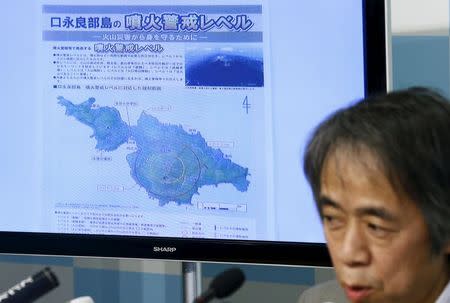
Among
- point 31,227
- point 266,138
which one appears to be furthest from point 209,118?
point 31,227

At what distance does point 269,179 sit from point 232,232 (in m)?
0.12

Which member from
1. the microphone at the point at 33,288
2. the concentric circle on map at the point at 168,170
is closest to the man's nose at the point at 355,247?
the microphone at the point at 33,288

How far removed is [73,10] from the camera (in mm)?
2021

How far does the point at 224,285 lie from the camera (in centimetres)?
143

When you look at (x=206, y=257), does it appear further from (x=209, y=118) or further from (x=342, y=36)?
(x=342, y=36)

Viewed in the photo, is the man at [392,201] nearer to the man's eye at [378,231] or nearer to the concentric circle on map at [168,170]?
the man's eye at [378,231]

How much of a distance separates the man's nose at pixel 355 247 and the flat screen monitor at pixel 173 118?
55 cm

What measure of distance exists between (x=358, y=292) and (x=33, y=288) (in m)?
0.40

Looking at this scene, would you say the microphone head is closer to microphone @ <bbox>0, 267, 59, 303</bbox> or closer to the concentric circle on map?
microphone @ <bbox>0, 267, 59, 303</bbox>

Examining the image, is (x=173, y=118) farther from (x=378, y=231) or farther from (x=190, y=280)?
(x=378, y=231)

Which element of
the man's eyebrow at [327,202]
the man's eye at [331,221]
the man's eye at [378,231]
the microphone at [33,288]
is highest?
the man's eyebrow at [327,202]

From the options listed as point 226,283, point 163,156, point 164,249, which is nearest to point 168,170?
point 163,156

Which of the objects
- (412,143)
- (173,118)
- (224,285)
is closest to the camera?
(412,143)

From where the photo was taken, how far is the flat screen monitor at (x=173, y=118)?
6.23 feet
